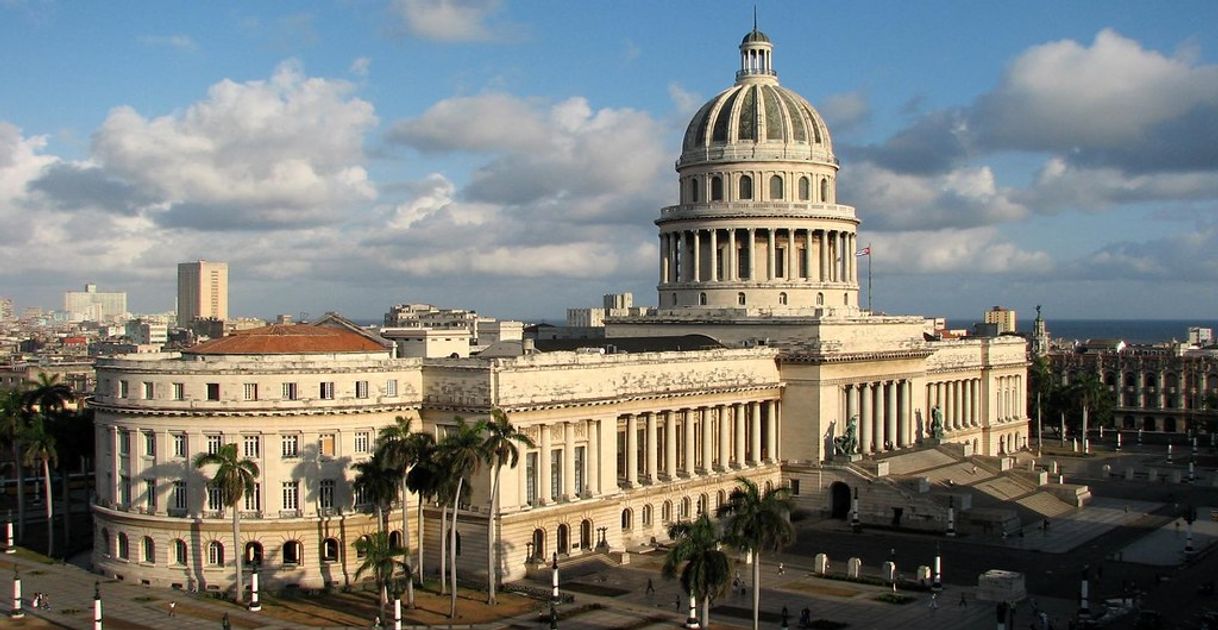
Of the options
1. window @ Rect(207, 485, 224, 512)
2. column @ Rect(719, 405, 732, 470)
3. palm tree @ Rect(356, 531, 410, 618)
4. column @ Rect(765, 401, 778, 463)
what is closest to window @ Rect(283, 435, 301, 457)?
window @ Rect(207, 485, 224, 512)

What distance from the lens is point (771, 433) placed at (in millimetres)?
116375

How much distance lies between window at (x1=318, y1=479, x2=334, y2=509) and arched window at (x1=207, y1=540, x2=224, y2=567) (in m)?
6.60

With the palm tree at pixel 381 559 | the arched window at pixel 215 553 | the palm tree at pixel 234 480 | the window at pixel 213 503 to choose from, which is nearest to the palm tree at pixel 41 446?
the window at pixel 213 503

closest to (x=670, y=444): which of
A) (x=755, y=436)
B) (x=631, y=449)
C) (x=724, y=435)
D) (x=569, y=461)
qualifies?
(x=631, y=449)

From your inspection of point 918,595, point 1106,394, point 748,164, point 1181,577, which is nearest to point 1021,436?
point 1106,394

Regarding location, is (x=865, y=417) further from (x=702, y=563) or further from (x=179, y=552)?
(x=179, y=552)

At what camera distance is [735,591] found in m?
83.1

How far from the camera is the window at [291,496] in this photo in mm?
84438

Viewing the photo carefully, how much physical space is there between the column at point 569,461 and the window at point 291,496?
60.6 feet

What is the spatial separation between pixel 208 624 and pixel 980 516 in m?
60.1

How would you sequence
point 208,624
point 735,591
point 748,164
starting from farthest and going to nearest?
point 748,164 → point 735,591 → point 208,624

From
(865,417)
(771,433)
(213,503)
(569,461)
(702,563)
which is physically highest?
(865,417)

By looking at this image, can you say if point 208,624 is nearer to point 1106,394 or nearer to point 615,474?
point 615,474

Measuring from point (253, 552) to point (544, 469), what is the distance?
65.1 ft
